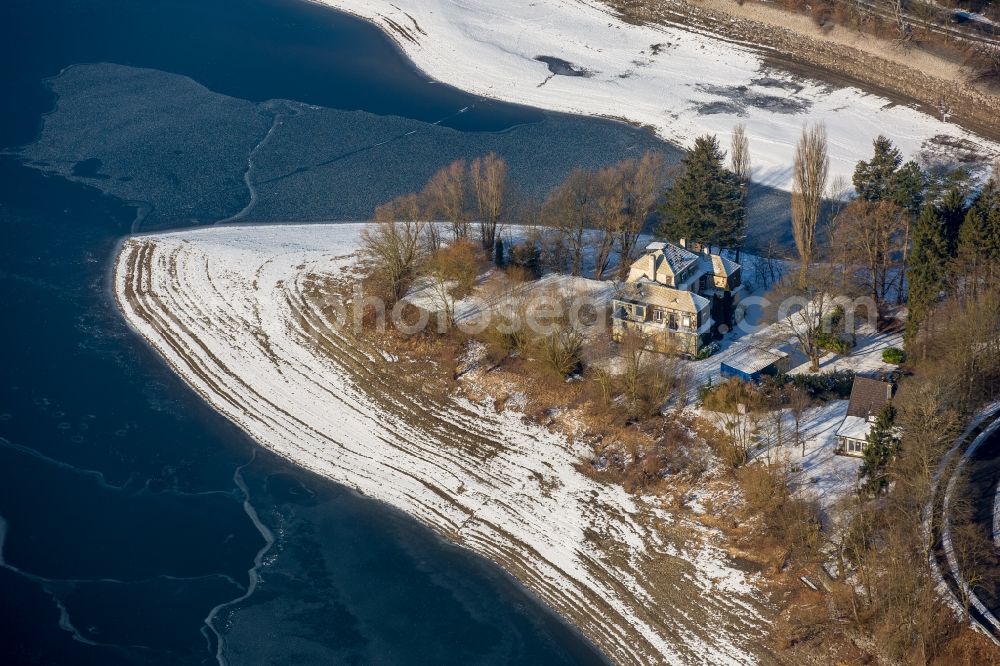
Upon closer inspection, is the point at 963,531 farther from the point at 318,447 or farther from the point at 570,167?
the point at 570,167

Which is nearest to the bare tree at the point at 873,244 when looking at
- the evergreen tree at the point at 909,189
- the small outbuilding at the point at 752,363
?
the evergreen tree at the point at 909,189

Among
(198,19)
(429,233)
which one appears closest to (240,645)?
(429,233)

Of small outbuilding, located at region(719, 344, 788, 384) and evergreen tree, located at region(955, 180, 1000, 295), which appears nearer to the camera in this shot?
evergreen tree, located at region(955, 180, 1000, 295)

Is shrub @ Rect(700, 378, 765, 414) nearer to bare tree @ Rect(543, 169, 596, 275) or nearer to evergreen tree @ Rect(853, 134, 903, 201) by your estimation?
bare tree @ Rect(543, 169, 596, 275)

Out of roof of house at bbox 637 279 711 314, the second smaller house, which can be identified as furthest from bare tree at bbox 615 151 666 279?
the second smaller house

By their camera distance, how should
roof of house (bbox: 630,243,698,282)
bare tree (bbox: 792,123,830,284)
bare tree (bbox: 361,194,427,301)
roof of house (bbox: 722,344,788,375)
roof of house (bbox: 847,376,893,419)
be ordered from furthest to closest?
bare tree (bbox: 361,194,427,301), bare tree (bbox: 792,123,830,284), roof of house (bbox: 630,243,698,282), roof of house (bbox: 722,344,788,375), roof of house (bbox: 847,376,893,419)

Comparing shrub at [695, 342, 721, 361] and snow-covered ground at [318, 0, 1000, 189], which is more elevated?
snow-covered ground at [318, 0, 1000, 189]
